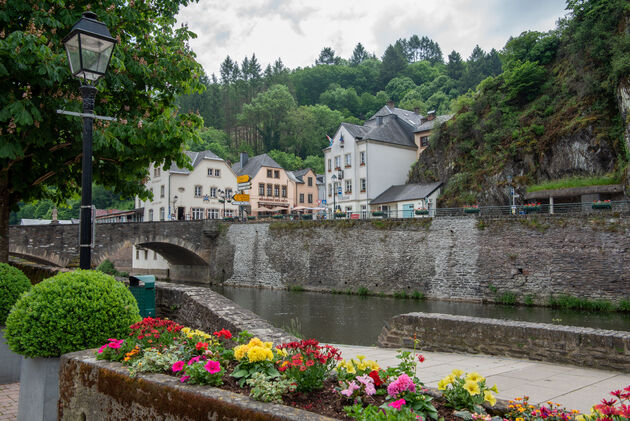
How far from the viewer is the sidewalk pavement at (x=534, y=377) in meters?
5.62

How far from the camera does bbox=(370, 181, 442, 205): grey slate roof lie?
4112 centimetres

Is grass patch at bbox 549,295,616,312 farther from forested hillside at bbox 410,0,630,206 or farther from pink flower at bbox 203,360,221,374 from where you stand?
pink flower at bbox 203,360,221,374

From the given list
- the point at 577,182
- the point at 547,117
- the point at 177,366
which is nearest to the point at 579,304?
the point at 577,182

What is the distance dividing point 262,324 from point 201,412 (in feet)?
11.9

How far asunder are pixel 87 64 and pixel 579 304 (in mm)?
23135

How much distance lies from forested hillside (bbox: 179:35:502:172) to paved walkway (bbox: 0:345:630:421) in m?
63.0

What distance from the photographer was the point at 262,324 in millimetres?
7207

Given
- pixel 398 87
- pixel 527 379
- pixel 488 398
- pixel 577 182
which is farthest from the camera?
pixel 398 87

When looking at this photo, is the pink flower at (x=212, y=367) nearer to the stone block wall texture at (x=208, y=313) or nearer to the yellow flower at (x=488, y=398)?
the yellow flower at (x=488, y=398)

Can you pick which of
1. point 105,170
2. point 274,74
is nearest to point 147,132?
point 105,170

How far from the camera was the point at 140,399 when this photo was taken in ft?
13.4

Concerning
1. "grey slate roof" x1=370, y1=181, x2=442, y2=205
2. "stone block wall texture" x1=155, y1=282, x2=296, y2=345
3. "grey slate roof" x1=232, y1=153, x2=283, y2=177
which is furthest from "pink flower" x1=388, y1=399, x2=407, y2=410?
"grey slate roof" x1=232, y1=153, x2=283, y2=177

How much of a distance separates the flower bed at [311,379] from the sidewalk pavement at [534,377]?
2051 mm

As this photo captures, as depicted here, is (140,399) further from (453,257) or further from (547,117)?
(547,117)
